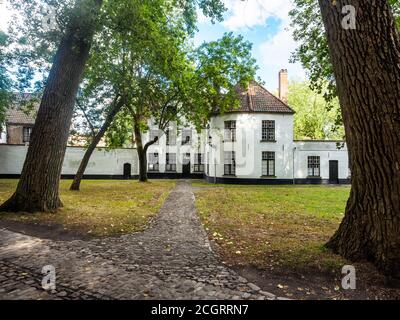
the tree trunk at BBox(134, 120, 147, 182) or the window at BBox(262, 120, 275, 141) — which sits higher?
the window at BBox(262, 120, 275, 141)

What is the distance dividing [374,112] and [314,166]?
2581 centimetres

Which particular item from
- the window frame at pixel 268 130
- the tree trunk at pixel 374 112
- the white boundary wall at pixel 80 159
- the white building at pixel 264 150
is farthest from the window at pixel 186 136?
the tree trunk at pixel 374 112

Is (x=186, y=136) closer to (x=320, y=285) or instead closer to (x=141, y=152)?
(x=141, y=152)

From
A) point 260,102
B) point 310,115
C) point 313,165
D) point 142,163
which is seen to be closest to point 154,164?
point 142,163

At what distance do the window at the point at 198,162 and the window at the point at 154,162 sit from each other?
451cm

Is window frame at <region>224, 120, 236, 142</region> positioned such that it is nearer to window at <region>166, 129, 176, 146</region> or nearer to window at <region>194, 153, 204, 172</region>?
window at <region>194, 153, 204, 172</region>

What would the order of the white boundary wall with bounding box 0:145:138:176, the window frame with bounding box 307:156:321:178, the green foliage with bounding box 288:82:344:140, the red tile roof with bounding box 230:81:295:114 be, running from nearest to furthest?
1. the red tile roof with bounding box 230:81:295:114
2. the window frame with bounding box 307:156:321:178
3. the white boundary wall with bounding box 0:145:138:176
4. the green foliage with bounding box 288:82:344:140

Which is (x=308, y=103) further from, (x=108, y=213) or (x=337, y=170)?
(x=108, y=213)

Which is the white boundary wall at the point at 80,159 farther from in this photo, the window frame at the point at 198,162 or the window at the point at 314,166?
the window at the point at 314,166

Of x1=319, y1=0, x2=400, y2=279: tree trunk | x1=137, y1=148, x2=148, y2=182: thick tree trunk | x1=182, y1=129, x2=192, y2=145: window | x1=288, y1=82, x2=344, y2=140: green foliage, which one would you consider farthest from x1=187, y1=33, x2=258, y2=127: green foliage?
x1=288, y1=82, x2=344, y2=140: green foliage

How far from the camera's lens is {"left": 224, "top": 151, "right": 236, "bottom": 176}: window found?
27.5 metres

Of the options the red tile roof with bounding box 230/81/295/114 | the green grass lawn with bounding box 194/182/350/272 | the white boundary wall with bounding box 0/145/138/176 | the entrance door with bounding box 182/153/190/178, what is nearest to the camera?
the green grass lawn with bounding box 194/182/350/272

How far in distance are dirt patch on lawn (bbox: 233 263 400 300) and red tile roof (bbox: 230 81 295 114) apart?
911 inches

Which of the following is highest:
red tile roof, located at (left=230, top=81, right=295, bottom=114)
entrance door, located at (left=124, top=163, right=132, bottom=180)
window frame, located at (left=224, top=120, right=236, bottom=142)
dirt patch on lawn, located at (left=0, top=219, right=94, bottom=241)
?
red tile roof, located at (left=230, top=81, right=295, bottom=114)
